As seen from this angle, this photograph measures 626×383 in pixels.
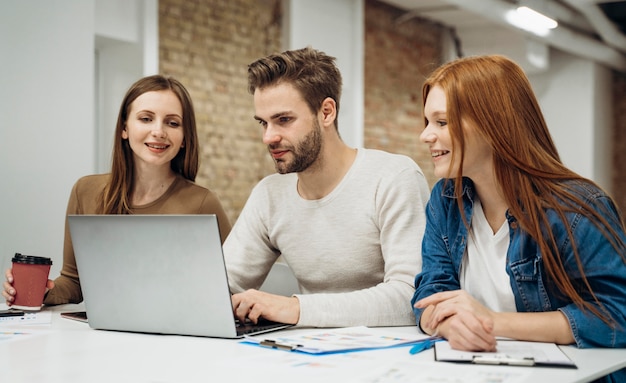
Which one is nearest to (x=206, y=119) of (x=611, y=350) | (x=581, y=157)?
(x=611, y=350)

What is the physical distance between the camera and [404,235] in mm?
2164

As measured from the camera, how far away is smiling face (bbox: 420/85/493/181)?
1854 mm

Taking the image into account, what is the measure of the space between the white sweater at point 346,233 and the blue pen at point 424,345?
0.28 metres

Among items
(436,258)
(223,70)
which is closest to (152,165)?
(436,258)

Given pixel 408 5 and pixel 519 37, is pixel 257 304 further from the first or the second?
pixel 519 37

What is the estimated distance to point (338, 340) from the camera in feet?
5.52

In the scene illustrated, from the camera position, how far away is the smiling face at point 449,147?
1854mm

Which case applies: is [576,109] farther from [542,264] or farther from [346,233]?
[542,264]

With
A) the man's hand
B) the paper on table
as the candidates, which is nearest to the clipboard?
the paper on table

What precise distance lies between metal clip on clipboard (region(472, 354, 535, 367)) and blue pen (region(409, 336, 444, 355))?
147mm

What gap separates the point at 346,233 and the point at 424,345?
0.73m

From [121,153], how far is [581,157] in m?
8.35

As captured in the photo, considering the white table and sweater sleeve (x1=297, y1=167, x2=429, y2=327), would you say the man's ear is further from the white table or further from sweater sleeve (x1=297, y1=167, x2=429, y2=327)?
the white table

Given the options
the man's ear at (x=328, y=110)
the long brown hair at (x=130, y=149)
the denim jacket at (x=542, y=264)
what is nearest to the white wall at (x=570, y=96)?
the long brown hair at (x=130, y=149)
